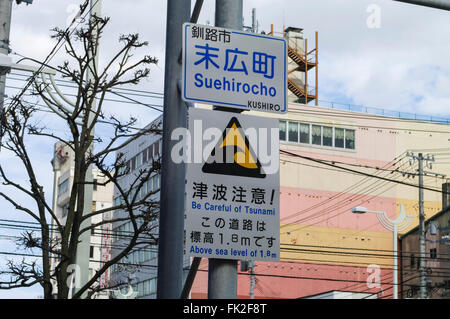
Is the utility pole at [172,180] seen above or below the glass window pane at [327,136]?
below

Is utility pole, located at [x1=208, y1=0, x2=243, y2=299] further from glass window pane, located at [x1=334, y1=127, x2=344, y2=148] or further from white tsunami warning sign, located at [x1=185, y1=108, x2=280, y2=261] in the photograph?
glass window pane, located at [x1=334, y1=127, x2=344, y2=148]

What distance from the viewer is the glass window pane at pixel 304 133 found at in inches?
2297

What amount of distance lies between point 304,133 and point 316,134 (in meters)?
1.11

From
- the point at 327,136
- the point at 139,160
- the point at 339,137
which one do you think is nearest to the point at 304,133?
the point at 327,136

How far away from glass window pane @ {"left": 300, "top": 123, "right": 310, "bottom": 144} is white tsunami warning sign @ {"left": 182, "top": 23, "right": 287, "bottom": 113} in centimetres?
5230

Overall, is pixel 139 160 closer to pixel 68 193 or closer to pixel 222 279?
pixel 68 193

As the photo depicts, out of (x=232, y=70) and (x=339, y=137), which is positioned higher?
(x=339, y=137)

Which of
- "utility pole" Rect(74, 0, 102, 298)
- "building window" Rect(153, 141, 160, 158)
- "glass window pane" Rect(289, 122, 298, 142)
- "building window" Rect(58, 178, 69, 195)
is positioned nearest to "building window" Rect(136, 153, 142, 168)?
"building window" Rect(153, 141, 160, 158)

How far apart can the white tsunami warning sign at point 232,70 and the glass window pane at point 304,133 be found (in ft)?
172

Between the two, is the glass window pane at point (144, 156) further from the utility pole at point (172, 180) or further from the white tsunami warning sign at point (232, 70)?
the white tsunami warning sign at point (232, 70)

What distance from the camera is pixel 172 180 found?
23.9 feet

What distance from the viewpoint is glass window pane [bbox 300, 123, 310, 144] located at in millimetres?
58344

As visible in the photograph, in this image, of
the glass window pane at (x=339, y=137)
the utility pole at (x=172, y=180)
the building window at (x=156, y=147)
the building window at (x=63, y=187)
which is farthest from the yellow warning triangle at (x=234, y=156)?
the building window at (x=63, y=187)

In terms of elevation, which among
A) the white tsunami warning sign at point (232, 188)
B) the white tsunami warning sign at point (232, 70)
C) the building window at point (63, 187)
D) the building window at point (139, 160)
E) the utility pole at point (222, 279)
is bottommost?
the utility pole at point (222, 279)
